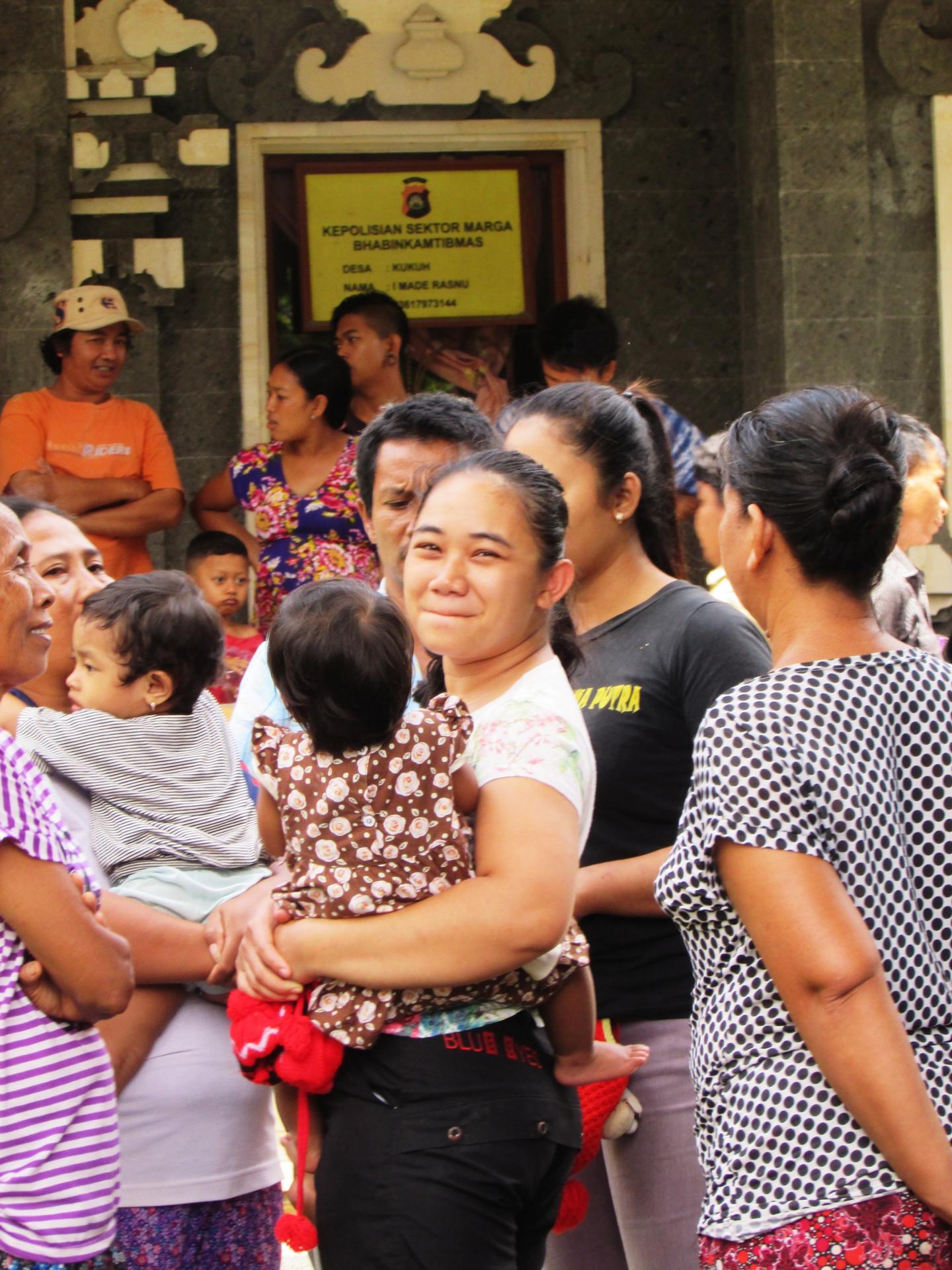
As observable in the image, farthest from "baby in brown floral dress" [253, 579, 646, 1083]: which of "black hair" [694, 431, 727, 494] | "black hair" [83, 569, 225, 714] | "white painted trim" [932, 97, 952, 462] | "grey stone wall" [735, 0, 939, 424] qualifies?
"white painted trim" [932, 97, 952, 462]

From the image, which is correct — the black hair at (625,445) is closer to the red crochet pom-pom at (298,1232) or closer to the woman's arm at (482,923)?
the woman's arm at (482,923)

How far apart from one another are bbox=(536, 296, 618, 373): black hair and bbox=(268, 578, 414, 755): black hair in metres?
3.49

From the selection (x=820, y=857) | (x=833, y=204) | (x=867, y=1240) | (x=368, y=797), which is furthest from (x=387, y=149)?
(x=867, y=1240)

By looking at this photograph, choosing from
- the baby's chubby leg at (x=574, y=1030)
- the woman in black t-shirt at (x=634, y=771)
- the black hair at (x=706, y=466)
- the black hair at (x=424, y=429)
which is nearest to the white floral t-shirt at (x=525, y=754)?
the baby's chubby leg at (x=574, y=1030)

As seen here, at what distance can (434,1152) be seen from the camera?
2.00 m

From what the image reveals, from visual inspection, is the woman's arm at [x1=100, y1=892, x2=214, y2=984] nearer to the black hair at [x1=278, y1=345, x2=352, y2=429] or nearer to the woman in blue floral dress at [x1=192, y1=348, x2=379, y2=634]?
the woman in blue floral dress at [x1=192, y1=348, x2=379, y2=634]

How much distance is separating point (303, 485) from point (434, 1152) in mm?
3867

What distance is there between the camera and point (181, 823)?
2.68 meters

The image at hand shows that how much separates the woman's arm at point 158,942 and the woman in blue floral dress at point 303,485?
2.76 m

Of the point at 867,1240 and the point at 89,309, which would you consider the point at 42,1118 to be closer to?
the point at 867,1240

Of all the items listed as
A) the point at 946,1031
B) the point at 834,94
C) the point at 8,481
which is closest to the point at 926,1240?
the point at 946,1031

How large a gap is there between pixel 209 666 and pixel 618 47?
610 cm

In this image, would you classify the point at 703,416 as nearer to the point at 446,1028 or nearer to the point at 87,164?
the point at 87,164

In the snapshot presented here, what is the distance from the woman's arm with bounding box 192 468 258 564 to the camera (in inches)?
259
